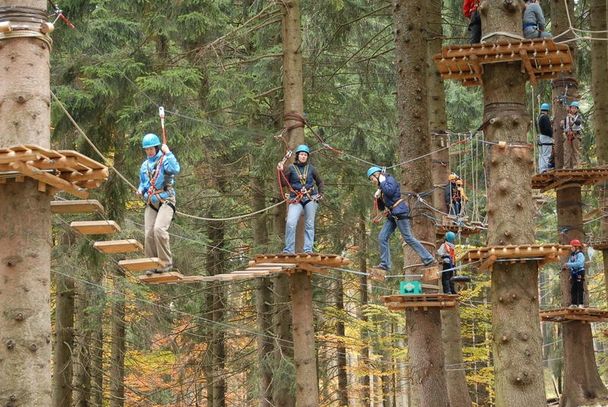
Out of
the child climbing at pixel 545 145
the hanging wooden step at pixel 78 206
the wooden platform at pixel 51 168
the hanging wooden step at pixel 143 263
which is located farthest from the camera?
the child climbing at pixel 545 145

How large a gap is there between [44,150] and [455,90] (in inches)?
694

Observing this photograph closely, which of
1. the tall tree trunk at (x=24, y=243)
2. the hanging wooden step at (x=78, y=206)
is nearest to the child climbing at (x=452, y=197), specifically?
the hanging wooden step at (x=78, y=206)

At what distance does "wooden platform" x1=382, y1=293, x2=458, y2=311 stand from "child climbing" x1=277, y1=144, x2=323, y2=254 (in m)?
1.30

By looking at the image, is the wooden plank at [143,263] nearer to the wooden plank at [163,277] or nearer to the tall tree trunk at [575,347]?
the wooden plank at [163,277]

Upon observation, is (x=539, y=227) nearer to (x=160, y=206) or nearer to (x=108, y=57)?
(x=108, y=57)

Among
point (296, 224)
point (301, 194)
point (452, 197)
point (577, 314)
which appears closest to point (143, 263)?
point (296, 224)

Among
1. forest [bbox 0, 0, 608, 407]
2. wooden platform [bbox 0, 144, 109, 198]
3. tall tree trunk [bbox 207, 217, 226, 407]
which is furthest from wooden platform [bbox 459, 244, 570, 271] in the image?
tall tree trunk [bbox 207, 217, 226, 407]

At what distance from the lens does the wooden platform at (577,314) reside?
13133 mm

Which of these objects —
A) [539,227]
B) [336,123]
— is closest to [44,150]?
[336,123]

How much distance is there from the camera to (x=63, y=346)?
54.0 feet

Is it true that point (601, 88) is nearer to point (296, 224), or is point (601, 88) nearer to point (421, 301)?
point (421, 301)

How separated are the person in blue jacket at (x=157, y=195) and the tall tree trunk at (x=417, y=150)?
3735 millimetres

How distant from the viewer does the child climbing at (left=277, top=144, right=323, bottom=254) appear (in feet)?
37.0

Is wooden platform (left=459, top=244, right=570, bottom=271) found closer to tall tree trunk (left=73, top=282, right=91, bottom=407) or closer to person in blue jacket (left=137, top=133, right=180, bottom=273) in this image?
person in blue jacket (left=137, top=133, right=180, bottom=273)
